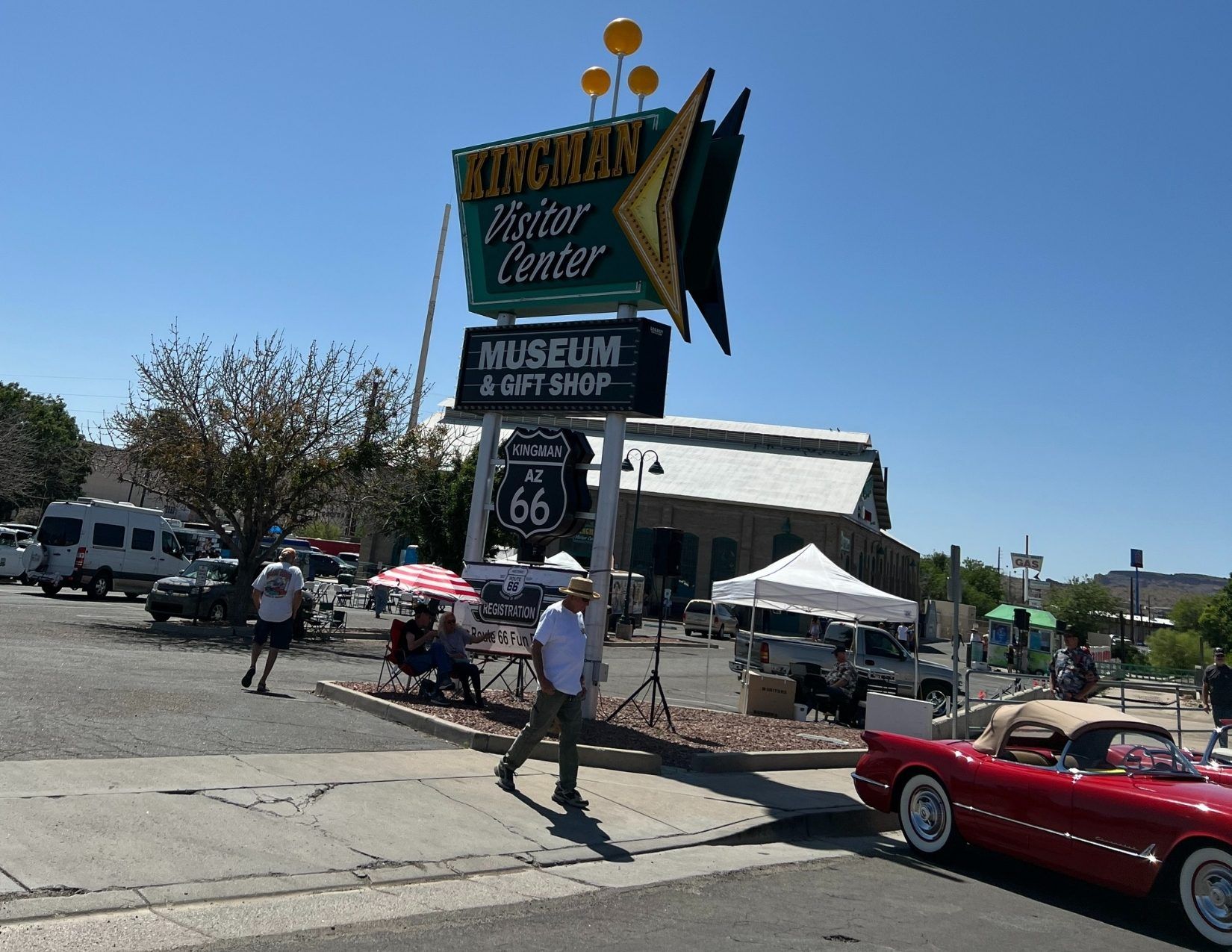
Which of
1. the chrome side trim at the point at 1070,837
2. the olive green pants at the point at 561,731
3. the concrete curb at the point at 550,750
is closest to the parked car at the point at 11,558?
the concrete curb at the point at 550,750

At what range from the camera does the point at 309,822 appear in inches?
275

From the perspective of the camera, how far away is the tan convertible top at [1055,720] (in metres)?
7.89

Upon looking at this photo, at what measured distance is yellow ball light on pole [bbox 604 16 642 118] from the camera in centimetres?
1347

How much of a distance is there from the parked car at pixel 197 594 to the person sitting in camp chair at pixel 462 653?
12436 millimetres

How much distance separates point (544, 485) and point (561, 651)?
4.87m

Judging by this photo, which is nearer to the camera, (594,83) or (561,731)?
(561,731)

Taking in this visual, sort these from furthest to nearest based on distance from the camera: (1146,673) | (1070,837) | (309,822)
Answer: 1. (1146,673)
2. (1070,837)
3. (309,822)

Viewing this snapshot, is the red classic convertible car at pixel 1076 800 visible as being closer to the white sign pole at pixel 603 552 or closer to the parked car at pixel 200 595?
the white sign pole at pixel 603 552

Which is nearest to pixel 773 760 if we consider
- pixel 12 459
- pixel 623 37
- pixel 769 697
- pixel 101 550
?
pixel 769 697

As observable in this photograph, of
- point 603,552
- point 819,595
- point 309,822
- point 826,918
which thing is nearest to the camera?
point 826,918

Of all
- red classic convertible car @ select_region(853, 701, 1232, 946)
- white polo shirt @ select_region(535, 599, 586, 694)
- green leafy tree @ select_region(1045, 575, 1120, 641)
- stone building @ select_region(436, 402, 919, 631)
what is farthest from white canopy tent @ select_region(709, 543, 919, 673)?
green leafy tree @ select_region(1045, 575, 1120, 641)

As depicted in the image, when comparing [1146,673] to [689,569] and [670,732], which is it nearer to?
[689,569]

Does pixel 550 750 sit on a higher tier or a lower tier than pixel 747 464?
lower

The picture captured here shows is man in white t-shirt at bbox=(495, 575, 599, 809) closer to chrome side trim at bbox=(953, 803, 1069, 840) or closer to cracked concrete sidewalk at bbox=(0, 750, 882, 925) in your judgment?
cracked concrete sidewalk at bbox=(0, 750, 882, 925)
